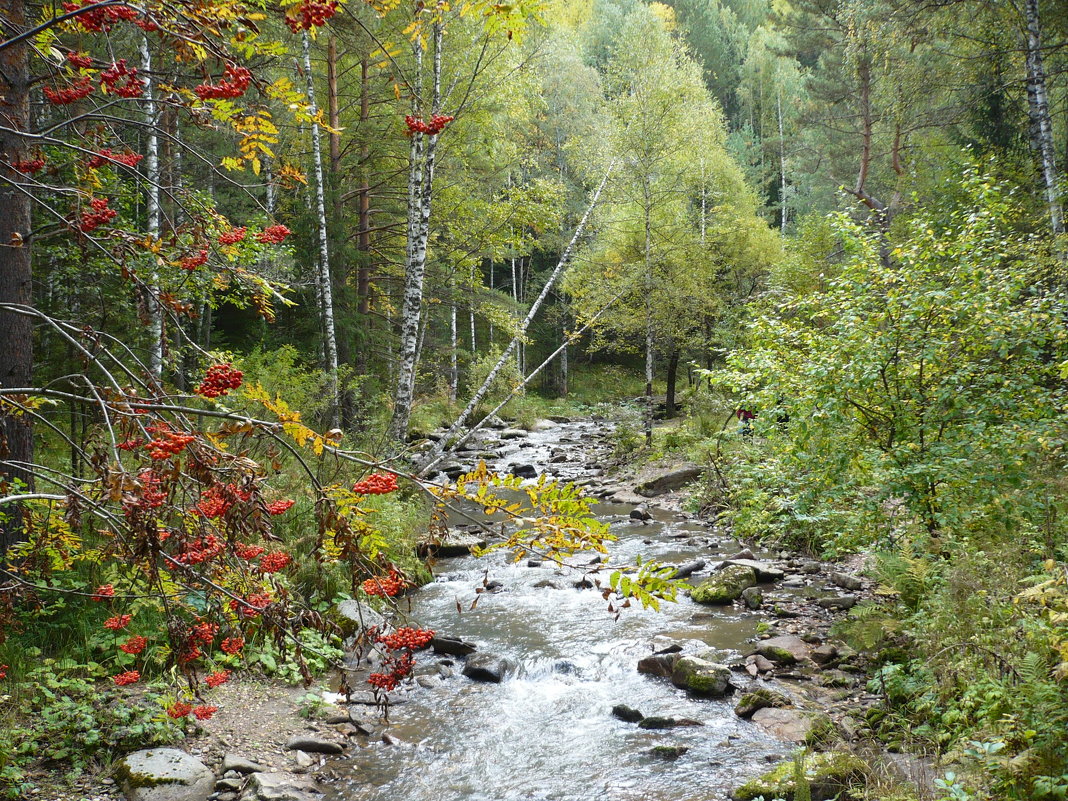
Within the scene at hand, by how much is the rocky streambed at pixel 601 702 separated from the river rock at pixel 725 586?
19mm

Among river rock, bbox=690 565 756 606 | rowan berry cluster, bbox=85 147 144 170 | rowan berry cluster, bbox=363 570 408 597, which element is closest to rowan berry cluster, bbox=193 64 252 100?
rowan berry cluster, bbox=85 147 144 170

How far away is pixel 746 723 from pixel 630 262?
57.8 feet

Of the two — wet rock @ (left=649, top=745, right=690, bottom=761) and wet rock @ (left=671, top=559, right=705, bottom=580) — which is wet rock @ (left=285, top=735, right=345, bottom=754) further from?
wet rock @ (left=671, top=559, right=705, bottom=580)

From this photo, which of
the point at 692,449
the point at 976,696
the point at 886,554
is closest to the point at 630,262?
the point at 692,449

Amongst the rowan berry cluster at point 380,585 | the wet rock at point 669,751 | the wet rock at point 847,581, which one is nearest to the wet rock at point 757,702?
the wet rock at point 669,751

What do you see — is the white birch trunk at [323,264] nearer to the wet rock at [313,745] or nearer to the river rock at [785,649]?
the wet rock at [313,745]

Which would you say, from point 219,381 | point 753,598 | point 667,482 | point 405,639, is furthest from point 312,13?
point 667,482

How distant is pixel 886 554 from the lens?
19.9 feet

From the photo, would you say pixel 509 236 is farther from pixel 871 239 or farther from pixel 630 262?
pixel 630 262

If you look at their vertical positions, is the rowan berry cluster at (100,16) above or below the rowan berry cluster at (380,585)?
above

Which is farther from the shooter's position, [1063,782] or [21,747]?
[21,747]

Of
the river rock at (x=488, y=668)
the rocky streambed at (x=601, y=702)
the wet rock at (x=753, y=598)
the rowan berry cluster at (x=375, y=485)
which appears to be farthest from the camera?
the wet rock at (x=753, y=598)

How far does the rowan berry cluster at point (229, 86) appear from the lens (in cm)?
265

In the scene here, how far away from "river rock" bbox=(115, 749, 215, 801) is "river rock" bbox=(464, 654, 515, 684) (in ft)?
9.32
